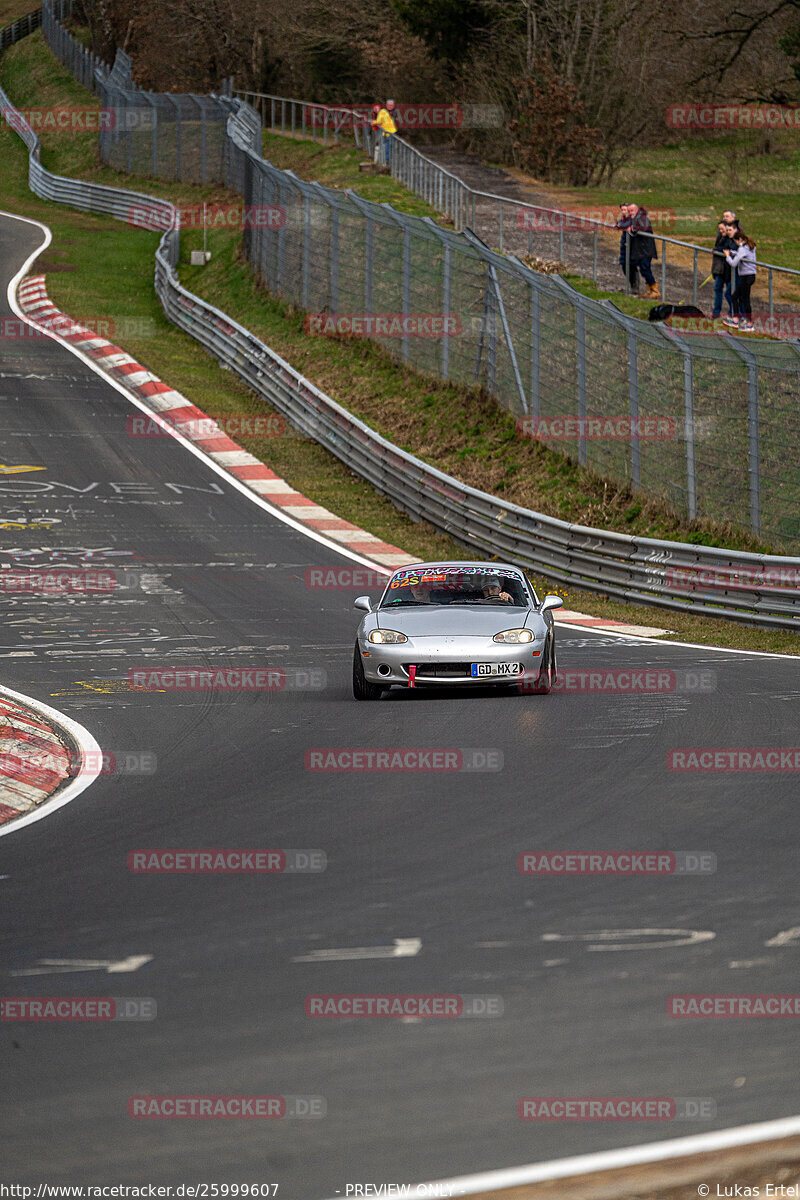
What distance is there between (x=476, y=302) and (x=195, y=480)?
5.98m

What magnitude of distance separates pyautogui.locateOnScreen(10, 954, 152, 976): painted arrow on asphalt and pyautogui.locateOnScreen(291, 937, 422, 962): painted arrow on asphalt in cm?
65

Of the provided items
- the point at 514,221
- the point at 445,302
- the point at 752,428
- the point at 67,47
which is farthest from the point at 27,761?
the point at 67,47

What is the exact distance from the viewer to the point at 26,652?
51.5ft

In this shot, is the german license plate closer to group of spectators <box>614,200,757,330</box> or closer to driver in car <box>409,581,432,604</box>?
driver in car <box>409,581,432,604</box>

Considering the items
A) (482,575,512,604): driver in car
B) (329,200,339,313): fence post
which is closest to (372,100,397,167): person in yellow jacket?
(329,200,339,313): fence post

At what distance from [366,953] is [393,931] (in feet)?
1.05

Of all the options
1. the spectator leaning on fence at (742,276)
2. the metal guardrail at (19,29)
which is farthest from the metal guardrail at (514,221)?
the metal guardrail at (19,29)

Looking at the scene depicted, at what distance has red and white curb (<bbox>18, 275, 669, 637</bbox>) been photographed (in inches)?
888

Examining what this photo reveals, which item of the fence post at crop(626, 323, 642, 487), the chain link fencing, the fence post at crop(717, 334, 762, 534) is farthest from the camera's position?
the fence post at crop(626, 323, 642, 487)

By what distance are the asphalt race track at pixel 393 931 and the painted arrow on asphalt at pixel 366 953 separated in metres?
0.05

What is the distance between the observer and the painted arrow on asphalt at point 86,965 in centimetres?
598

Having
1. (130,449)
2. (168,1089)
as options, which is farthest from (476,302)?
(168,1089)

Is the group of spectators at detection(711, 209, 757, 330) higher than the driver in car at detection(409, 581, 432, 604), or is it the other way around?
the group of spectators at detection(711, 209, 757, 330)

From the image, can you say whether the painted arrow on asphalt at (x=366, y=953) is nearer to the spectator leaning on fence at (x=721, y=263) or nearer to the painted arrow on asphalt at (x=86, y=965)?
the painted arrow on asphalt at (x=86, y=965)
